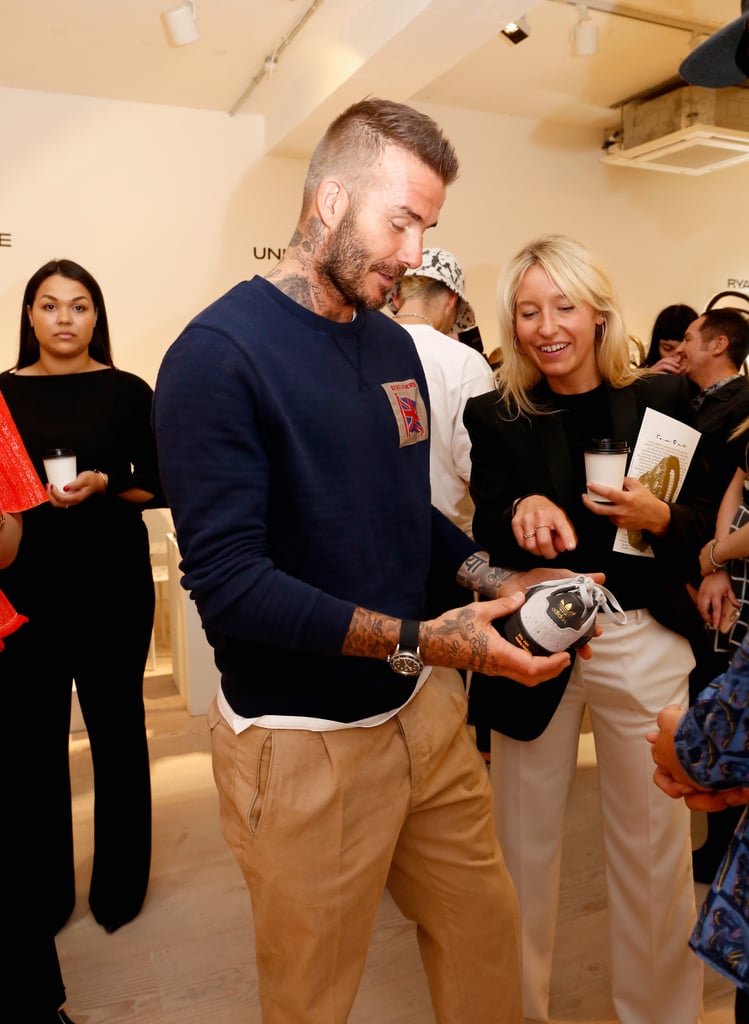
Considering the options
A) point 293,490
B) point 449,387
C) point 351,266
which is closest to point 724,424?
point 449,387

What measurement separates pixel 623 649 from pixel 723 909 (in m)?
0.76

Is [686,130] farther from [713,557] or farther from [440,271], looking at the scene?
[713,557]

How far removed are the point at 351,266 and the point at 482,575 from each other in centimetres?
61

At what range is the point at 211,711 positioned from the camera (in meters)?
1.43

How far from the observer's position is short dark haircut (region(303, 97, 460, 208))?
1.26m

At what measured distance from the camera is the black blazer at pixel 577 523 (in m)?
1.72

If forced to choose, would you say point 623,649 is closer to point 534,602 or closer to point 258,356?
point 534,602

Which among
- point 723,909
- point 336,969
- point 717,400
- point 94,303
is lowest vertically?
point 336,969

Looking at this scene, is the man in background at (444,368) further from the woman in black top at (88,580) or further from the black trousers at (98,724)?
the black trousers at (98,724)

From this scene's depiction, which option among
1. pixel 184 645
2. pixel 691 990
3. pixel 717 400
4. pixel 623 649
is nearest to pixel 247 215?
pixel 184 645

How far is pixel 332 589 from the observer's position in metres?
1.27

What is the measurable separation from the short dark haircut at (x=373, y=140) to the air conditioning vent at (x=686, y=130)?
14.7 ft

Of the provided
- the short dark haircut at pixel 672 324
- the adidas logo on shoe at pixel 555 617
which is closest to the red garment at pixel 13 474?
the adidas logo on shoe at pixel 555 617

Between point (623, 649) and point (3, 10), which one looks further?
point (3, 10)
